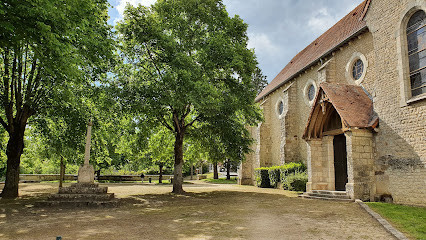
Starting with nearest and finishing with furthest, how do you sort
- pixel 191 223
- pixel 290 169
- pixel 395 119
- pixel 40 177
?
pixel 191 223
pixel 395 119
pixel 290 169
pixel 40 177

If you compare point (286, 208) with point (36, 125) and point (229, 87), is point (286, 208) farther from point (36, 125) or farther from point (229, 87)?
point (36, 125)

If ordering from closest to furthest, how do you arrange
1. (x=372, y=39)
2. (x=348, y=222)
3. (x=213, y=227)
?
(x=213, y=227) < (x=348, y=222) < (x=372, y=39)

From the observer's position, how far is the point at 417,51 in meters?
10.9

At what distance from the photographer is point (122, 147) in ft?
56.6

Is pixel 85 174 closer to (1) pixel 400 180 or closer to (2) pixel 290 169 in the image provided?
(2) pixel 290 169

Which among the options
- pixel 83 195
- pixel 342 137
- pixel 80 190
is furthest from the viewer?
pixel 342 137

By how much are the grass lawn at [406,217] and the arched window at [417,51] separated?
14.1ft

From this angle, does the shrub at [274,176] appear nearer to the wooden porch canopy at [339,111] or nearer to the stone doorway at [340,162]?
the stone doorway at [340,162]

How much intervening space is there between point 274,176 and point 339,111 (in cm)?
948

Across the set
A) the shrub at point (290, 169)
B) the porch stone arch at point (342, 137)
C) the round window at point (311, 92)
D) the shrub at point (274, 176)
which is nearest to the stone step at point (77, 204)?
the porch stone arch at point (342, 137)

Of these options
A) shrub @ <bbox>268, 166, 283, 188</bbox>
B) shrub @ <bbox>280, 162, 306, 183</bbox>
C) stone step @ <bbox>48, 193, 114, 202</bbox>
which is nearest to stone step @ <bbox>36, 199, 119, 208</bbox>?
stone step @ <bbox>48, 193, 114, 202</bbox>

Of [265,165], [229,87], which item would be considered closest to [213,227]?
[229,87]

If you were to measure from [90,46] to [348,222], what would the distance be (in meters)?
9.82

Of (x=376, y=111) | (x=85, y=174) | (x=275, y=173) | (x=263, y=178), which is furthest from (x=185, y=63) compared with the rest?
(x=263, y=178)
